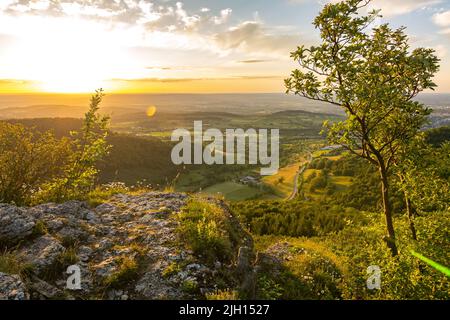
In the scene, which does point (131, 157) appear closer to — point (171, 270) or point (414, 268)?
point (171, 270)

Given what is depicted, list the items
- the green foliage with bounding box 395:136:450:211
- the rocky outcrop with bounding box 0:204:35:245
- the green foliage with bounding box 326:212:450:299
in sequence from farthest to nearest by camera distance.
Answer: the green foliage with bounding box 395:136:450:211 → the green foliage with bounding box 326:212:450:299 → the rocky outcrop with bounding box 0:204:35:245

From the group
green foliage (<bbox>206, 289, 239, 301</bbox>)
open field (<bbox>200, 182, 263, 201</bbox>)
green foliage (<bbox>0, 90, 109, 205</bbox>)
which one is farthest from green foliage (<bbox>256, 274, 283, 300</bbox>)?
open field (<bbox>200, 182, 263, 201</bbox>)

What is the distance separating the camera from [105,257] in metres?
7.73

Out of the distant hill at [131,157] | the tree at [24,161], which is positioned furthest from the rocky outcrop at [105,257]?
the distant hill at [131,157]

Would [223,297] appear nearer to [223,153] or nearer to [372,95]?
[372,95]

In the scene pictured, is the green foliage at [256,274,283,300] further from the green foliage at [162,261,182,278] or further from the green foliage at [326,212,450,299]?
the green foliage at [162,261,182,278]

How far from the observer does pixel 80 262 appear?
732cm

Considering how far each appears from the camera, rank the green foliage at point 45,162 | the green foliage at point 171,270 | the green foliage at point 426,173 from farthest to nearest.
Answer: the green foliage at point 45,162, the green foliage at point 426,173, the green foliage at point 171,270

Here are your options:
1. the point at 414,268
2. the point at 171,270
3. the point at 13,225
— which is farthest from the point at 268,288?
the point at 13,225

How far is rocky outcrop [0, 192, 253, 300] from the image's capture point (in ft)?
21.2

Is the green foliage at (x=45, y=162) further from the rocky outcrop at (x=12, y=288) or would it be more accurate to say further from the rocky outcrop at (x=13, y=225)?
the rocky outcrop at (x=12, y=288)

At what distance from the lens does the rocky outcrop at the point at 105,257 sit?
6453mm
